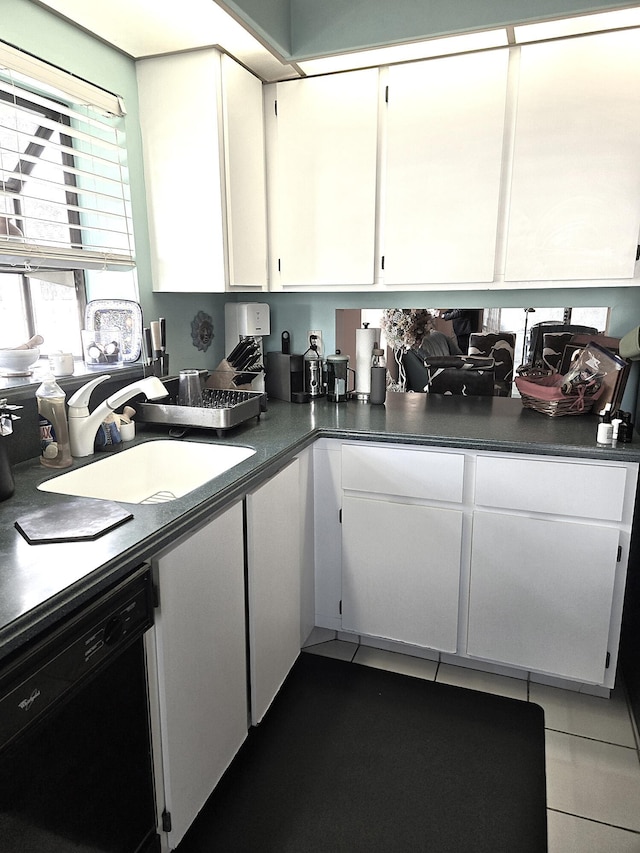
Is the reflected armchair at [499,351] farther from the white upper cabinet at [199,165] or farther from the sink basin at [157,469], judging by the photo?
the sink basin at [157,469]

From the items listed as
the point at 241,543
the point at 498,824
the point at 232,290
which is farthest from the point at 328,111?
the point at 498,824

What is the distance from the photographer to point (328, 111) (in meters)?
2.28

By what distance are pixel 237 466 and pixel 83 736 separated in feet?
2.58

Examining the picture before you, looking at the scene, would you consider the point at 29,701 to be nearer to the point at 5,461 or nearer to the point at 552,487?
the point at 5,461

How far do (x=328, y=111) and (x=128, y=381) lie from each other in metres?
1.34

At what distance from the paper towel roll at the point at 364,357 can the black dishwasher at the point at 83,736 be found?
157cm

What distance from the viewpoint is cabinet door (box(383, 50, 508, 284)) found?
208 centimetres

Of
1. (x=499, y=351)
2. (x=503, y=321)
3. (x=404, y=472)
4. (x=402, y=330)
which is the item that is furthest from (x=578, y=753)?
(x=402, y=330)

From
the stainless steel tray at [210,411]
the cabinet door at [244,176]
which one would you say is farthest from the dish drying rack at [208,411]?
the cabinet door at [244,176]

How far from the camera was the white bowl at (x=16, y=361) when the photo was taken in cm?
174

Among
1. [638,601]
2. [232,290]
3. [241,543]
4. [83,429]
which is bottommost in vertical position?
[638,601]

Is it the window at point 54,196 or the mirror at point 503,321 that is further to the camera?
the mirror at point 503,321

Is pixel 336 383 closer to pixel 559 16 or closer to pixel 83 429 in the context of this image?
pixel 83 429

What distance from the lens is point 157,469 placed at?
77.2 inches
